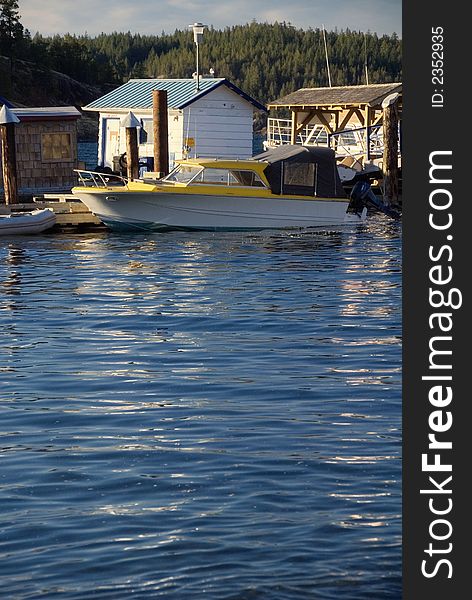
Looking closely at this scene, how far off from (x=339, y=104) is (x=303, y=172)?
1141cm

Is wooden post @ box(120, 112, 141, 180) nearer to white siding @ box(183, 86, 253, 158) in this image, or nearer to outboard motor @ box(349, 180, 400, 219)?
white siding @ box(183, 86, 253, 158)

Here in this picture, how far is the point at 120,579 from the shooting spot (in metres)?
7.93

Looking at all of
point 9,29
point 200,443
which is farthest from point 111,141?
point 9,29

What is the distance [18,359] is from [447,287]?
10366 mm

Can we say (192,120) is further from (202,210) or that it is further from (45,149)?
(202,210)

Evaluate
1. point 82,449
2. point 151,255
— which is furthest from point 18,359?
point 151,255

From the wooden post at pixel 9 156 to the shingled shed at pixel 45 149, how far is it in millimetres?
4031

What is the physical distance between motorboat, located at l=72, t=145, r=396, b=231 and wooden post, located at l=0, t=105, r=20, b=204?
71.5 inches

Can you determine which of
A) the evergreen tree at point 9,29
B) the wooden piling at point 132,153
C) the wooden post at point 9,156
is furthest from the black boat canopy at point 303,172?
the evergreen tree at point 9,29

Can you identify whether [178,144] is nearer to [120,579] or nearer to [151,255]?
[151,255]

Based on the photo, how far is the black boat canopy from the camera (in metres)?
31.9

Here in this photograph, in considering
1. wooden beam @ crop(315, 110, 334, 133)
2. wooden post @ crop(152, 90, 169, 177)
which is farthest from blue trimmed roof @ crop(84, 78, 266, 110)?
wooden beam @ crop(315, 110, 334, 133)

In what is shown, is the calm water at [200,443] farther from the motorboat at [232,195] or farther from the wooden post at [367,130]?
the wooden post at [367,130]

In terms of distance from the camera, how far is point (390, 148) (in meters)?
36.3
